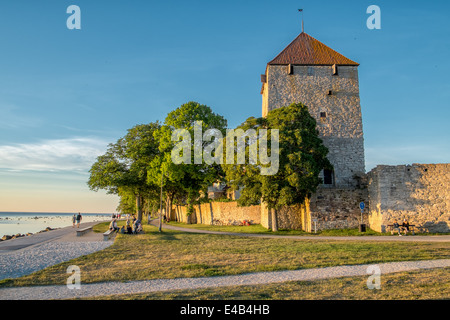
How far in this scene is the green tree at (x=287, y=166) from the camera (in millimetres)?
20906

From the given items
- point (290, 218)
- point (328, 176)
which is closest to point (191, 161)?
point (290, 218)

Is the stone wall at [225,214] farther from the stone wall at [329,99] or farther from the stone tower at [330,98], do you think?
the stone wall at [329,99]

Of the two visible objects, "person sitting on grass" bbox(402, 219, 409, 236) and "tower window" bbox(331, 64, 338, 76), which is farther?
"tower window" bbox(331, 64, 338, 76)

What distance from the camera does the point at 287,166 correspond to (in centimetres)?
2091

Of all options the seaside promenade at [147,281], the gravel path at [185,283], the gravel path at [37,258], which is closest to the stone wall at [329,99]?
the seaside promenade at [147,281]

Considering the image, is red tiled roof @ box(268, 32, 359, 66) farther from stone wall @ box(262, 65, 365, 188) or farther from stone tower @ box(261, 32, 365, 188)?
stone wall @ box(262, 65, 365, 188)

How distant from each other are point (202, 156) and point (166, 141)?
12.7 feet

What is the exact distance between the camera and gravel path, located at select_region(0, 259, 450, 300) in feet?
20.2

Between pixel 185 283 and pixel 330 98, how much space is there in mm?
25294

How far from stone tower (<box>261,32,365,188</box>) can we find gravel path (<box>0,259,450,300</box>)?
61.9 feet

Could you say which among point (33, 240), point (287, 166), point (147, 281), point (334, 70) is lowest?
point (33, 240)

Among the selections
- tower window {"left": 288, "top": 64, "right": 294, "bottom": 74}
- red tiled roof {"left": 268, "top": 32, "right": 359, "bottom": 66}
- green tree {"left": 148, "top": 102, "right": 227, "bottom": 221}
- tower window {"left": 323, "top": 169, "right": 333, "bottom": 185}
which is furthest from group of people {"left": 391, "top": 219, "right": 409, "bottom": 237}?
green tree {"left": 148, "top": 102, "right": 227, "bottom": 221}

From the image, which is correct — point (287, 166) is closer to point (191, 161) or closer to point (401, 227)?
point (401, 227)
